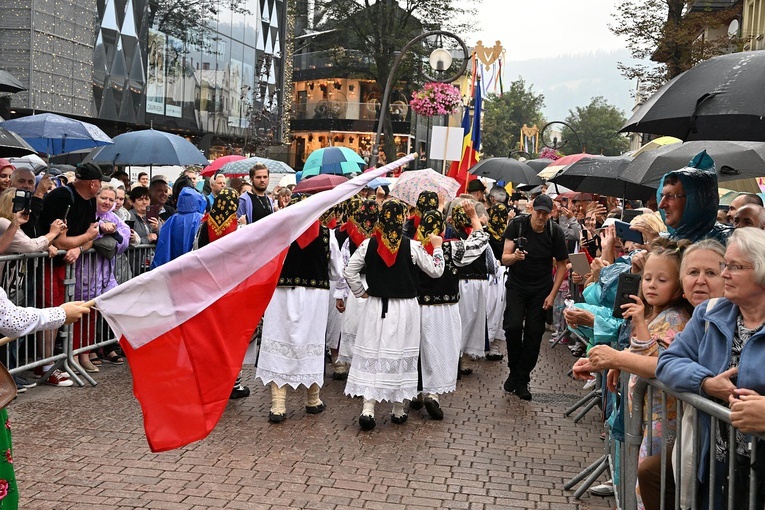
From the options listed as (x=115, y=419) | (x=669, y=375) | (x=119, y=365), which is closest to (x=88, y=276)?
(x=119, y=365)

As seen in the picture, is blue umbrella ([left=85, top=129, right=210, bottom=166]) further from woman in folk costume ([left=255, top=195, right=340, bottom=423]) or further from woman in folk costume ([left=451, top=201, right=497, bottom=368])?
woman in folk costume ([left=255, top=195, right=340, bottom=423])

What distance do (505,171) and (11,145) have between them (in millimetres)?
13880

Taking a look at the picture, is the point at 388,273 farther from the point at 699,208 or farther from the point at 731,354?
the point at 731,354

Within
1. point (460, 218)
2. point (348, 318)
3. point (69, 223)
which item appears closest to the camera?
point (69, 223)

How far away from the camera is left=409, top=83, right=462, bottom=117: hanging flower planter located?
2616 cm

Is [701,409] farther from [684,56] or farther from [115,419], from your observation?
[684,56]

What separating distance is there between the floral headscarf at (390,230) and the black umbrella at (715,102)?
2.51m

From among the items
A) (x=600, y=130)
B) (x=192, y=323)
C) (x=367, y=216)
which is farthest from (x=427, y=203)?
(x=600, y=130)

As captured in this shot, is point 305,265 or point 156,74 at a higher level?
point 156,74

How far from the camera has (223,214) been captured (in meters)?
9.03

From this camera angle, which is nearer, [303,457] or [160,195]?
[303,457]

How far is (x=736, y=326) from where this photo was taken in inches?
158

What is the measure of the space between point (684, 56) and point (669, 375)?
964 inches

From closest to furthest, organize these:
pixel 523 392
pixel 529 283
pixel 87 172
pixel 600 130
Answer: pixel 87 172 → pixel 523 392 → pixel 529 283 → pixel 600 130
